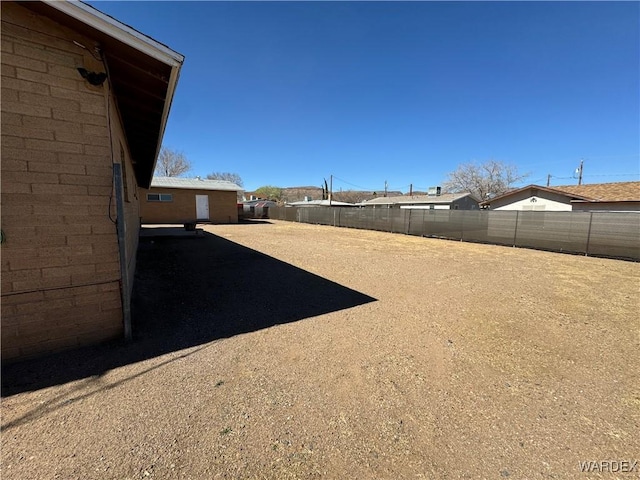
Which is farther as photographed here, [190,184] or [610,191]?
[190,184]

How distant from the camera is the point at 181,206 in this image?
19734mm

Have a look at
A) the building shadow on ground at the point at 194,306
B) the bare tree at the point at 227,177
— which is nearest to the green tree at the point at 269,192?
the bare tree at the point at 227,177

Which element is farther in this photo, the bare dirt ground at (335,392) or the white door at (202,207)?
the white door at (202,207)

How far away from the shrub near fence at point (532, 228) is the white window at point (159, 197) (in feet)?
48.0

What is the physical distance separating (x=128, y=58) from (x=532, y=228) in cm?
1403

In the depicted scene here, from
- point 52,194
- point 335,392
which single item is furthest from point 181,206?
point 335,392

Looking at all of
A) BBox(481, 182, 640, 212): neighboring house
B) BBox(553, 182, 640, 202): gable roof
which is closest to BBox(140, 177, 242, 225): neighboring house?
BBox(481, 182, 640, 212): neighboring house

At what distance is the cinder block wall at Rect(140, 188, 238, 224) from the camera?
1881 centimetres

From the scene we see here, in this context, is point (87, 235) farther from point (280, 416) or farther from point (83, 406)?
point (280, 416)

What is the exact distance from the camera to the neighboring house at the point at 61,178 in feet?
8.07

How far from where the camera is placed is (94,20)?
251 cm

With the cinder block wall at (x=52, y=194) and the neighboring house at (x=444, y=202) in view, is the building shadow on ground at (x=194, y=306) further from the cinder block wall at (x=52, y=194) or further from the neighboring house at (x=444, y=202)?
the neighboring house at (x=444, y=202)

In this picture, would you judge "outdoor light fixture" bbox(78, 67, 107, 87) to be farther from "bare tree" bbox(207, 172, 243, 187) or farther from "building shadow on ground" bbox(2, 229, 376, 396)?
"bare tree" bbox(207, 172, 243, 187)

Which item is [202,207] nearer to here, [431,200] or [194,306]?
[194,306]
